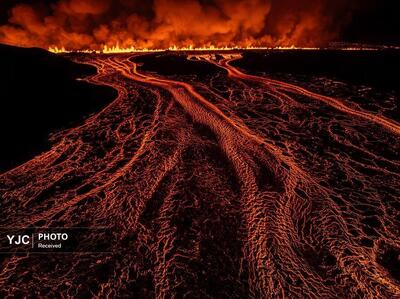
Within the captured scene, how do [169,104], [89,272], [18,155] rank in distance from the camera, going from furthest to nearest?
[169,104] → [18,155] → [89,272]

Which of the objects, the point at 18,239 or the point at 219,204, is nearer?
the point at 18,239

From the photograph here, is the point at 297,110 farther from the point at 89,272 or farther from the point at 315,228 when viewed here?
the point at 89,272

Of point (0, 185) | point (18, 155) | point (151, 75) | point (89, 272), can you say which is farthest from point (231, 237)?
point (151, 75)

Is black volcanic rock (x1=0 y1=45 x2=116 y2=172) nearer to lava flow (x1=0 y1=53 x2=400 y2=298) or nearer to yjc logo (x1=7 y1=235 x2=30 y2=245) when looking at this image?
lava flow (x1=0 y1=53 x2=400 y2=298)

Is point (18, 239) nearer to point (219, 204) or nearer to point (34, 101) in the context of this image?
point (219, 204)
